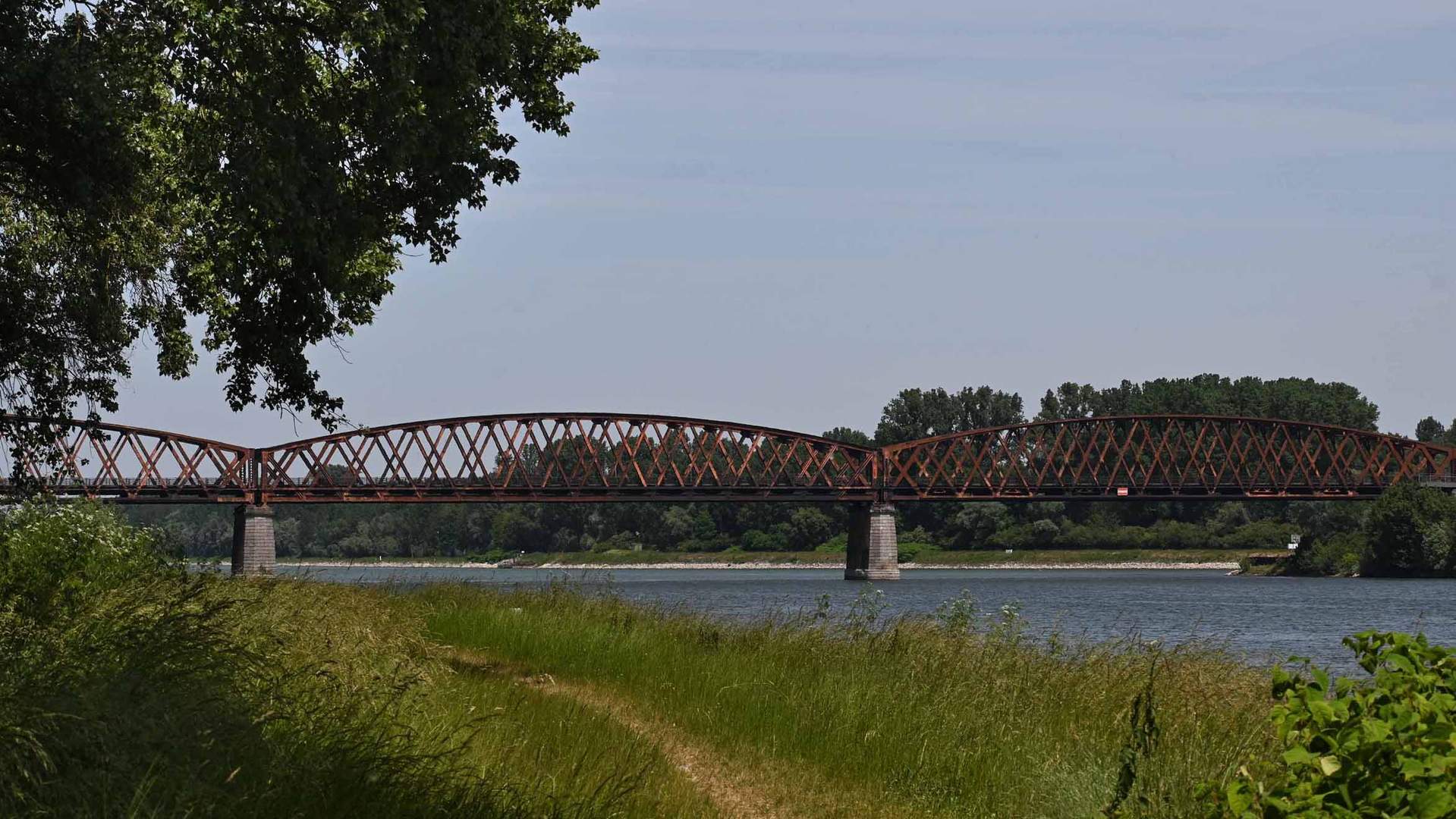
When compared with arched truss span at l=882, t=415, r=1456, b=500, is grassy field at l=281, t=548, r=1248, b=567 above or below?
below

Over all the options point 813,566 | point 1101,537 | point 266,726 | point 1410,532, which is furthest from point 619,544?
point 266,726

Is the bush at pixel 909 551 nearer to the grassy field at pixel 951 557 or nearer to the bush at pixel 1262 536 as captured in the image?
the grassy field at pixel 951 557

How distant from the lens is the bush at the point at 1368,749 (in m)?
6.57

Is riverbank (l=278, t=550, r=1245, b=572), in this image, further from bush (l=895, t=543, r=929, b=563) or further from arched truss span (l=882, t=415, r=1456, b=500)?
arched truss span (l=882, t=415, r=1456, b=500)

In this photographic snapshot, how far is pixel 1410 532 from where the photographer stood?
118562mm

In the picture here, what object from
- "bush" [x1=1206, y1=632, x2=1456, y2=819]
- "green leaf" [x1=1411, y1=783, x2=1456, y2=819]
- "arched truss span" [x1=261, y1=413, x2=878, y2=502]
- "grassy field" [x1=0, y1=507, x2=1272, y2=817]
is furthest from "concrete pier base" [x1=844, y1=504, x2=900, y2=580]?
"green leaf" [x1=1411, y1=783, x2=1456, y2=819]

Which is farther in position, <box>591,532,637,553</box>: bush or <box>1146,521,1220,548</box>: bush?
<box>591,532,637,553</box>: bush

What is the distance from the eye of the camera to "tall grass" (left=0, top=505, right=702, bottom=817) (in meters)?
7.83

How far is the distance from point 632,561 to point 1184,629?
144835 mm

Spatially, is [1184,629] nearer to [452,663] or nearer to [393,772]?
[452,663]

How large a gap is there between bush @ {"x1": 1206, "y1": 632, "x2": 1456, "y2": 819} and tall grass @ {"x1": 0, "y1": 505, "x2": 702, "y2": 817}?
4285mm

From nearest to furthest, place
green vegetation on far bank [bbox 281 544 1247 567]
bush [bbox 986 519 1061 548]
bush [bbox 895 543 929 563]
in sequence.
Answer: green vegetation on far bank [bbox 281 544 1247 567] < bush [bbox 986 519 1061 548] < bush [bbox 895 543 929 563]

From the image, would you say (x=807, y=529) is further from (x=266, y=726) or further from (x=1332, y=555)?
(x=266, y=726)

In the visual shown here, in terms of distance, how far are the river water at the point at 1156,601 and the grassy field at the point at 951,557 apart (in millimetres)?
15143
